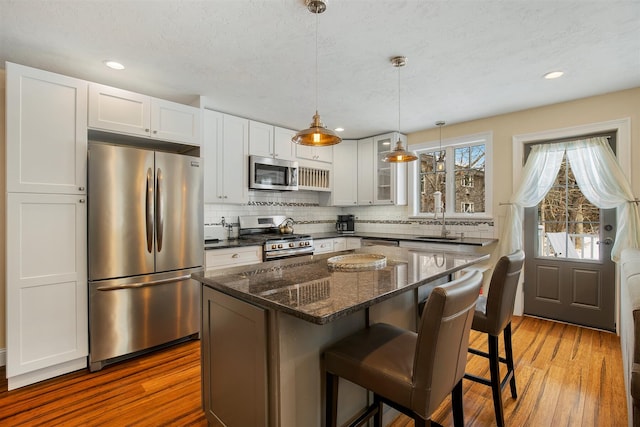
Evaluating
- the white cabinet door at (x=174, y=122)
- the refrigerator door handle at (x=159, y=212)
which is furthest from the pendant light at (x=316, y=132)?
the white cabinet door at (x=174, y=122)

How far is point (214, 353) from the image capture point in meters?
1.66

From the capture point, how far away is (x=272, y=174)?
4.04 m

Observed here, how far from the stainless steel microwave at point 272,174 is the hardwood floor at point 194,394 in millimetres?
2012

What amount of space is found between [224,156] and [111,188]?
4.31 ft

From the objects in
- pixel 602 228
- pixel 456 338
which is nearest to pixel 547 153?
pixel 602 228

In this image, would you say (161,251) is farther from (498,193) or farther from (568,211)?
(568,211)

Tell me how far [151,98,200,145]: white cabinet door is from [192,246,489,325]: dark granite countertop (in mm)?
1836

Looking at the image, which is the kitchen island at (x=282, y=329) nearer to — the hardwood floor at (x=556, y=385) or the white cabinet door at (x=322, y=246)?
the hardwood floor at (x=556, y=385)

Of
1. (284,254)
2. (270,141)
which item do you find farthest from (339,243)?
(270,141)

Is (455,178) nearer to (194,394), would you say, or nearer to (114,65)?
(194,394)

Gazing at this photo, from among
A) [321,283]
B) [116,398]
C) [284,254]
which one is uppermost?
[321,283]

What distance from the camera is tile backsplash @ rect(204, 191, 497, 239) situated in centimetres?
398

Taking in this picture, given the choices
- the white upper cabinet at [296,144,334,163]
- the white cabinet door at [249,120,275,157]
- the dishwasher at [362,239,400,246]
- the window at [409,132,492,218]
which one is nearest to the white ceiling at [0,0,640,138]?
the white cabinet door at [249,120,275,157]

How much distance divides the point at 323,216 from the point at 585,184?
11.3 ft
